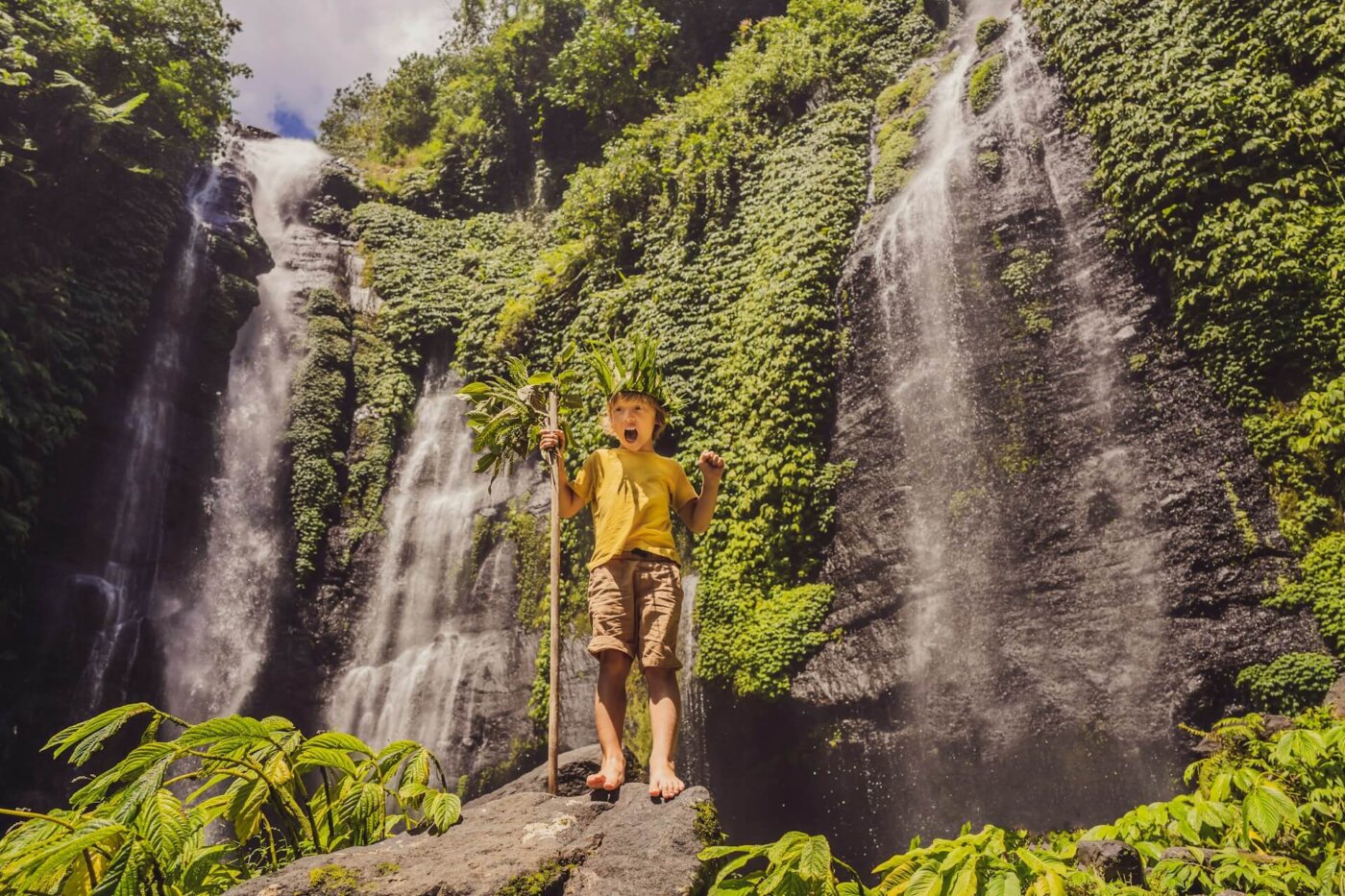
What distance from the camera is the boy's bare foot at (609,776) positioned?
307 centimetres

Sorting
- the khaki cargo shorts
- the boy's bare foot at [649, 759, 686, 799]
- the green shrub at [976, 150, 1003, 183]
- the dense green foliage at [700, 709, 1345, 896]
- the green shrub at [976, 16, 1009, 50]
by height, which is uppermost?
the green shrub at [976, 16, 1009, 50]

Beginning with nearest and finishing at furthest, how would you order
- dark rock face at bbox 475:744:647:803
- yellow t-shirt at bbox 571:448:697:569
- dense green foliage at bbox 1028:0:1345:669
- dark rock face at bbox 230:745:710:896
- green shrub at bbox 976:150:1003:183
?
dark rock face at bbox 230:745:710:896, yellow t-shirt at bbox 571:448:697:569, dark rock face at bbox 475:744:647:803, dense green foliage at bbox 1028:0:1345:669, green shrub at bbox 976:150:1003:183

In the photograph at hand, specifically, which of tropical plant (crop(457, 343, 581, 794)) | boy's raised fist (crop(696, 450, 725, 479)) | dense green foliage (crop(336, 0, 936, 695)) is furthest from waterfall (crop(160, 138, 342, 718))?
boy's raised fist (crop(696, 450, 725, 479))

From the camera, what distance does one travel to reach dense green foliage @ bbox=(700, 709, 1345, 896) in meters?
1.90

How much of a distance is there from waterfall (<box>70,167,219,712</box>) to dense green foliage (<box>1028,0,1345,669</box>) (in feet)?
40.5

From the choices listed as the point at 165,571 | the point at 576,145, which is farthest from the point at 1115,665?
the point at 576,145

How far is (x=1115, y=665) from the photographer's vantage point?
645 cm

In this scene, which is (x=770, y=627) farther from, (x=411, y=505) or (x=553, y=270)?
(x=553, y=270)

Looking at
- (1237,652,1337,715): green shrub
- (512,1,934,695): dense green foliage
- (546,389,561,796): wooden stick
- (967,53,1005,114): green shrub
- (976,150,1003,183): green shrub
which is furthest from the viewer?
(967,53,1005,114): green shrub

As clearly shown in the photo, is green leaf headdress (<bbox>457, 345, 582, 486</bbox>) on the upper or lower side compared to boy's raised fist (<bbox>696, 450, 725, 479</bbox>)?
upper

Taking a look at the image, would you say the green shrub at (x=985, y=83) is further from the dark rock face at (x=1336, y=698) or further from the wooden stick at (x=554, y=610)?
the wooden stick at (x=554, y=610)

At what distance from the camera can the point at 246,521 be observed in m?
11.5

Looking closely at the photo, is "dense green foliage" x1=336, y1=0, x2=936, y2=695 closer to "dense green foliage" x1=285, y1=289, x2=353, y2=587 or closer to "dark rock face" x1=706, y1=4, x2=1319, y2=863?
"dark rock face" x1=706, y1=4, x2=1319, y2=863

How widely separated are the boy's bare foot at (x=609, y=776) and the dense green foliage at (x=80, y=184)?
9.50m
